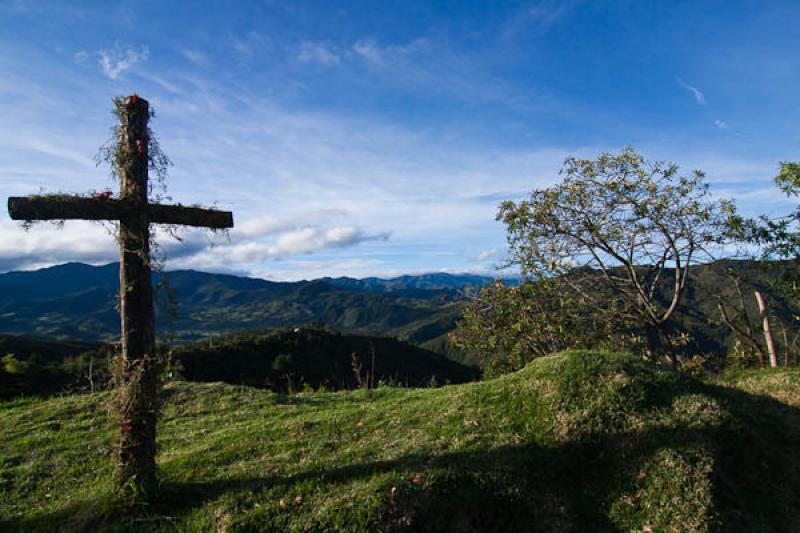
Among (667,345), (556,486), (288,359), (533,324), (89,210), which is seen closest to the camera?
(556,486)

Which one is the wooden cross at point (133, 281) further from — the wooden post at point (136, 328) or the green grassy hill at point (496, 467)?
the green grassy hill at point (496, 467)

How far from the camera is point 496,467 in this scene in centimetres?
630

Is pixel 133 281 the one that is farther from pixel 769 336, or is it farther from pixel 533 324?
pixel 769 336

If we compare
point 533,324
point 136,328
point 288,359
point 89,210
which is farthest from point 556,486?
point 288,359

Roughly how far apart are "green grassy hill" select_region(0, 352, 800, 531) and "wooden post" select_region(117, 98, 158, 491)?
572 mm

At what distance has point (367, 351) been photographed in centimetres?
9050

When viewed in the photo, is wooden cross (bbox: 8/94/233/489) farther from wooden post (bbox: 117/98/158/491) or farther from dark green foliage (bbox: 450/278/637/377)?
dark green foliage (bbox: 450/278/637/377)

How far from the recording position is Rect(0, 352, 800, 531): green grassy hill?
5637 millimetres

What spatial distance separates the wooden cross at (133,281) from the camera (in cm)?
640

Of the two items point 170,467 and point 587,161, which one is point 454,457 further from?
point 587,161

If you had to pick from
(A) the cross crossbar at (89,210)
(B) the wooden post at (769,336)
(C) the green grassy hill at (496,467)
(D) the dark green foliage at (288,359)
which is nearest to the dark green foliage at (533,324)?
(B) the wooden post at (769,336)

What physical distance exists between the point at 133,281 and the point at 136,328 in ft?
2.15

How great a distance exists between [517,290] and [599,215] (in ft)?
10.5

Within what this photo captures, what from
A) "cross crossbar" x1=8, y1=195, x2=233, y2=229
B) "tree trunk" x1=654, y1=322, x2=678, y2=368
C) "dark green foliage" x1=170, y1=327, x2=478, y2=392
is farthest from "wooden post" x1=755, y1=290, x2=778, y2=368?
"dark green foliage" x1=170, y1=327, x2=478, y2=392
